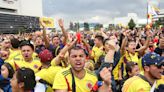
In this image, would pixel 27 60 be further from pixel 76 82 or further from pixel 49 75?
pixel 76 82

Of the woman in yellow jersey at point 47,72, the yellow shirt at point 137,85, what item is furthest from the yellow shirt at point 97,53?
the yellow shirt at point 137,85

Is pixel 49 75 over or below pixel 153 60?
below

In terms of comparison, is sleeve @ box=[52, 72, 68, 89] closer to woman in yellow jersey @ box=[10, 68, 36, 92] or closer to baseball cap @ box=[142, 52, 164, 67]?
woman in yellow jersey @ box=[10, 68, 36, 92]

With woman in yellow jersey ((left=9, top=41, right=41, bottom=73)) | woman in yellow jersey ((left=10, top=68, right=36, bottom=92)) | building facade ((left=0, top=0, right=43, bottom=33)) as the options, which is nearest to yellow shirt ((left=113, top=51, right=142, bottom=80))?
woman in yellow jersey ((left=9, top=41, right=41, bottom=73))

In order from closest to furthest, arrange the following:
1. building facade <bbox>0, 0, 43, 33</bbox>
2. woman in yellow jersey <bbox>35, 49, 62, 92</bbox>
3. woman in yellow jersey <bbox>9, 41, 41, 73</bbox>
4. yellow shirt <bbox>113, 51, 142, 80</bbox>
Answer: woman in yellow jersey <bbox>35, 49, 62, 92</bbox>
woman in yellow jersey <bbox>9, 41, 41, 73</bbox>
yellow shirt <bbox>113, 51, 142, 80</bbox>
building facade <bbox>0, 0, 43, 33</bbox>

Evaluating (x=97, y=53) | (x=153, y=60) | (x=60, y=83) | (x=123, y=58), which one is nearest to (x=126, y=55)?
(x=123, y=58)

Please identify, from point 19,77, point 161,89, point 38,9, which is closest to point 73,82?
point 19,77

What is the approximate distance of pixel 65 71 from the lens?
457 centimetres

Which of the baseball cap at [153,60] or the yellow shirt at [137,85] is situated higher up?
the baseball cap at [153,60]

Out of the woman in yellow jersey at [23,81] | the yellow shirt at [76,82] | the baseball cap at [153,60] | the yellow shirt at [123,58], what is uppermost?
the baseball cap at [153,60]

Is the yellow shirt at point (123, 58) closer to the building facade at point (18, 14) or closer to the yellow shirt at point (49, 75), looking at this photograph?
the yellow shirt at point (49, 75)

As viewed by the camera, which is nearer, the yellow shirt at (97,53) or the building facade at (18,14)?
the yellow shirt at (97,53)

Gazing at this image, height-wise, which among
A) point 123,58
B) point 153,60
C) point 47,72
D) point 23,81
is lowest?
point 123,58

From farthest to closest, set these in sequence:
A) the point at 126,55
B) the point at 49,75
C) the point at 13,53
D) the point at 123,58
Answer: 1. the point at 126,55
2. the point at 123,58
3. the point at 13,53
4. the point at 49,75
